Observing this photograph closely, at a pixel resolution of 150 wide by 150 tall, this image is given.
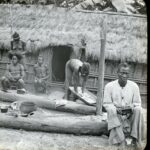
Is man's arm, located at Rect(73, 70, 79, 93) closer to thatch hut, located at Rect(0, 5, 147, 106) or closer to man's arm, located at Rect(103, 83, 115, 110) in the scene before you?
thatch hut, located at Rect(0, 5, 147, 106)

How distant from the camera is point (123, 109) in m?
4.40

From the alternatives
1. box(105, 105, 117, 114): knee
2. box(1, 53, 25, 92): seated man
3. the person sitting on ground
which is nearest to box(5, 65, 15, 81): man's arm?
box(1, 53, 25, 92): seated man

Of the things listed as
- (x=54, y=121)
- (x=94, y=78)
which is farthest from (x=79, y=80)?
(x=54, y=121)

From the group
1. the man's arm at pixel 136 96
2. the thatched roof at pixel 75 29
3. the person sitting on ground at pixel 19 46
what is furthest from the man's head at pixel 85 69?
the person sitting on ground at pixel 19 46

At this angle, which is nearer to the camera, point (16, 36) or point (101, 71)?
point (101, 71)

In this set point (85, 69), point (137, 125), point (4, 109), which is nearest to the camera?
point (137, 125)

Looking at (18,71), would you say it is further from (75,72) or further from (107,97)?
(107,97)

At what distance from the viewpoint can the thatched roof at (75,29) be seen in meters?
4.36

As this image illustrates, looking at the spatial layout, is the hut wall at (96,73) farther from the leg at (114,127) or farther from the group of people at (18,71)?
the leg at (114,127)

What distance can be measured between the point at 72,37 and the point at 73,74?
1.23ft

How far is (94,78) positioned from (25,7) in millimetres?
1036

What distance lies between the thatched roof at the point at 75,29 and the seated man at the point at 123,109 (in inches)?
8.2

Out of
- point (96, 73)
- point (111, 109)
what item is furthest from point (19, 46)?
point (111, 109)

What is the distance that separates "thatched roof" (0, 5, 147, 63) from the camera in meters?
4.36
